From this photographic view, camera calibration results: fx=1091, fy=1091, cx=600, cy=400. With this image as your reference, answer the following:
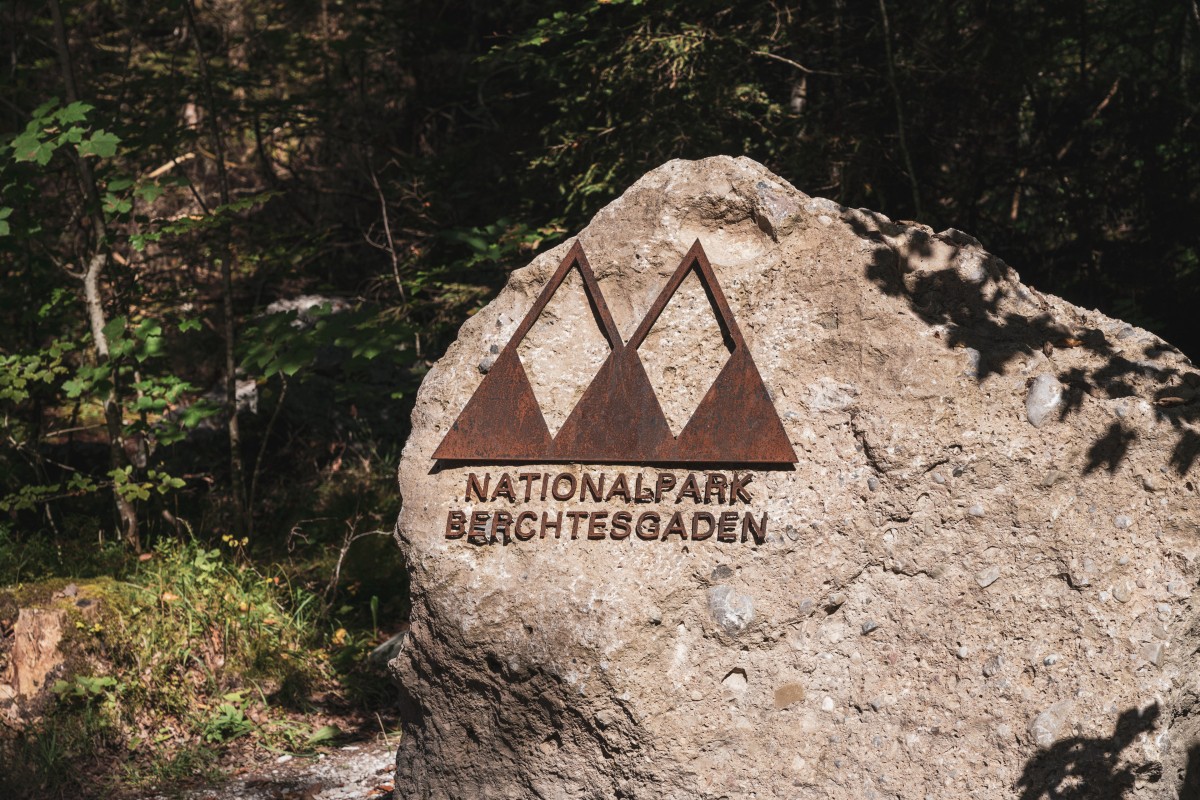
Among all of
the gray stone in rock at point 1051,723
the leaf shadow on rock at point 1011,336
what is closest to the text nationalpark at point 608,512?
the leaf shadow on rock at point 1011,336

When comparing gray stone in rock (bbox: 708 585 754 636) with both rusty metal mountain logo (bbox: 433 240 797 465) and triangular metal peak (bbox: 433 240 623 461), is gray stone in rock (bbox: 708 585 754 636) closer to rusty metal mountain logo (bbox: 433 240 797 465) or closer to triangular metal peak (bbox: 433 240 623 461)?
rusty metal mountain logo (bbox: 433 240 797 465)

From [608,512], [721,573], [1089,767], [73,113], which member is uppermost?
[73,113]

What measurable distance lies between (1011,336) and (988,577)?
2.23 ft

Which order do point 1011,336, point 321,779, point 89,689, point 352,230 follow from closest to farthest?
point 1011,336 → point 321,779 → point 89,689 → point 352,230

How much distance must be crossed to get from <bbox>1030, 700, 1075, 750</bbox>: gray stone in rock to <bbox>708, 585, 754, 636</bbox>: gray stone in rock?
0.78 meters

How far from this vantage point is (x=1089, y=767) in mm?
2812

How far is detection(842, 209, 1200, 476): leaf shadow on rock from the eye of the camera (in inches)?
114

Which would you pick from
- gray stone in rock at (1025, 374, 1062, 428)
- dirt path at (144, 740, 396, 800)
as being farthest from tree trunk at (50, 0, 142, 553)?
gray stone in rock at (1025, 374, 1062, 428)

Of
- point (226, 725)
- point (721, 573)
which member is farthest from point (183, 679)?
point (721, 573)

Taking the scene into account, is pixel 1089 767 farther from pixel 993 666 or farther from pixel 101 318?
pixel 101 318

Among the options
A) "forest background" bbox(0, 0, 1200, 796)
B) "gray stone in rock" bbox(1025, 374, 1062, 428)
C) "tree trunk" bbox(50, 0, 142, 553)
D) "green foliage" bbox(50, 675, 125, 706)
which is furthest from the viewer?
"tree trunk" bbox(50, 0, 142, 553)

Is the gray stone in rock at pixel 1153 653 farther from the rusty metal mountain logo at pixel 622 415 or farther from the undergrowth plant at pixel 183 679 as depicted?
the undergrowth plant at pixel 183 679

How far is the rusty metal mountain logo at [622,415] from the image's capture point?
3041mm

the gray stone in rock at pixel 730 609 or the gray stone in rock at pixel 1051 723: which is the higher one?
the gray stone in rock at pixel 730 609
